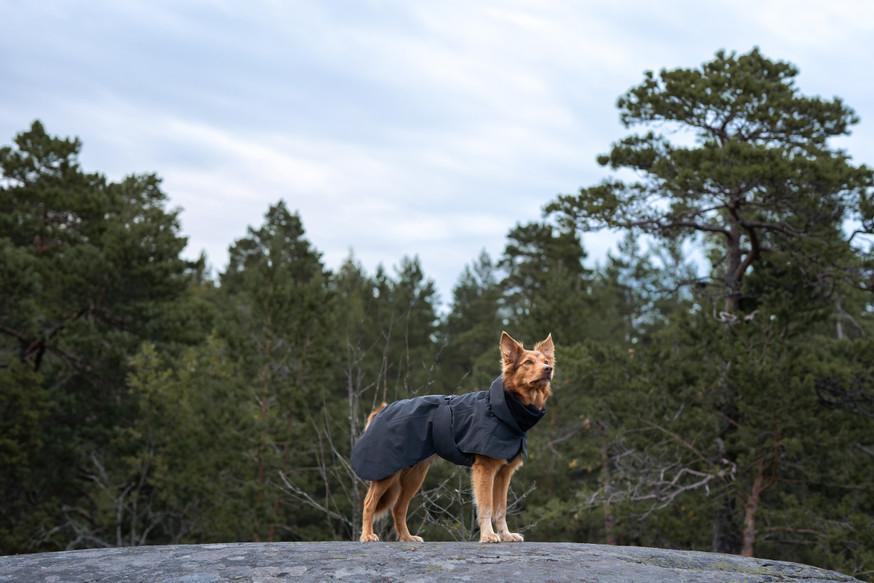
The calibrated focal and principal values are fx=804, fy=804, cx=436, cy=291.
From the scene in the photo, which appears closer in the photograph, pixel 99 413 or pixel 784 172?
pixel 784 172

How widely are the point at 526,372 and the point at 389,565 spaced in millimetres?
2093

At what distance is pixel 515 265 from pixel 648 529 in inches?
702

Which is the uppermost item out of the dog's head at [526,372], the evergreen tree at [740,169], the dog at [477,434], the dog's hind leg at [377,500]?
the evergreen tree at [740,169]

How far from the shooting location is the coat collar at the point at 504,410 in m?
6.69

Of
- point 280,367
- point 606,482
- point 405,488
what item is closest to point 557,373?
point 606,482

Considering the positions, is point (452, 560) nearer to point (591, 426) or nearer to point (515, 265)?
point (591, 426)

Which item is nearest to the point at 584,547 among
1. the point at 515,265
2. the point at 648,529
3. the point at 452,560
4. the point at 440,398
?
the point at 452,560

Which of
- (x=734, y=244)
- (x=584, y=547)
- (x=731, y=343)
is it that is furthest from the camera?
Answer: (x=734, y=244)

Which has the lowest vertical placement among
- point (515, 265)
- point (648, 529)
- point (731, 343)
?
point (648, 529)

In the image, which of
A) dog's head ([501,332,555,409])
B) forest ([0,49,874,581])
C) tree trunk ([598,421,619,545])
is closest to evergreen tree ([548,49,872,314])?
forest ([0,49,874,581])

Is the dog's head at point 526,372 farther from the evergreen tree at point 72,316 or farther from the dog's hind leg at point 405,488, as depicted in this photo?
the evergreen tree at point 72,316

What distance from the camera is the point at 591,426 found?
27375 mm

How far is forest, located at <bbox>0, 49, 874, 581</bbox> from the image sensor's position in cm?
1733

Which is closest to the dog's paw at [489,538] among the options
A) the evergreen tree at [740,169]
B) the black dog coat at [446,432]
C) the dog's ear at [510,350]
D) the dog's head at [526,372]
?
the black dog coat at [446,432]
